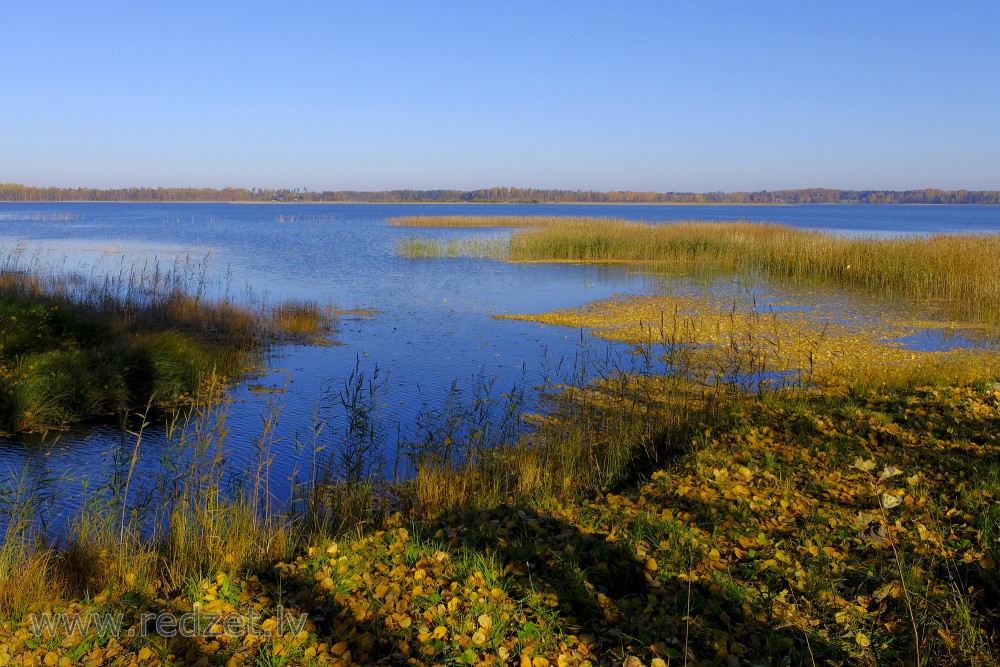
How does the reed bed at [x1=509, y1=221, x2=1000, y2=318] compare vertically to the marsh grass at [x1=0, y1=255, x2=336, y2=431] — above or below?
above

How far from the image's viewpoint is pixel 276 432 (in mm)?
9992

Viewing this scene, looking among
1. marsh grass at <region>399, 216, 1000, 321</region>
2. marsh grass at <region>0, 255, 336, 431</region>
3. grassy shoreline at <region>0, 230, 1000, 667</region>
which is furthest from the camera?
marsh grass at <region>399, 216, 1000, 321</region>

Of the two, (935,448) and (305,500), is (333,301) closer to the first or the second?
(305,500)

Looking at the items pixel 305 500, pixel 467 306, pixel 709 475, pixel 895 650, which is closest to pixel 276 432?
pixel 305 500

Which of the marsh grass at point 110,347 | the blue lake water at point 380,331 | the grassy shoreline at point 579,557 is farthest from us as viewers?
the marsh grass at point 110,347

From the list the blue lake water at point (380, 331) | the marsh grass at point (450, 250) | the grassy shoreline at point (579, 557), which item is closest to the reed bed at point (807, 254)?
the marsh grass at point (450, 250)

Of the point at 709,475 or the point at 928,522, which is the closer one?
the point at 928,522

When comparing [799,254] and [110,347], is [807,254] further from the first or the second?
[110,347]

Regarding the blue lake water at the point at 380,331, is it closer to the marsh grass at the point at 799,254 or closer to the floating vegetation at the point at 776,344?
the floating vegetation at the point at 776,344

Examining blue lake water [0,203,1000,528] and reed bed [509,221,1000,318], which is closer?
blue lake water [0,203,1000,528]

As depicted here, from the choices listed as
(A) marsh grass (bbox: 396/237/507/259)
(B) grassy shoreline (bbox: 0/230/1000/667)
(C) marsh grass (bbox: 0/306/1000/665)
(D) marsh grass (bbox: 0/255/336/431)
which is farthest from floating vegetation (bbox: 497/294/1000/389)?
(A) marsh grass (bbox: 396/237/507/259)

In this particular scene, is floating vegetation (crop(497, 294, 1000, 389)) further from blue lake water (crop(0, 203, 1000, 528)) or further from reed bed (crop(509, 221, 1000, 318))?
reed bed (crop(509, 221, 1000, 318))

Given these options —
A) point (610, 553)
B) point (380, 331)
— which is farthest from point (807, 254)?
point (610, 553)

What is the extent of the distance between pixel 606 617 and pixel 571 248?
32.6 meters
